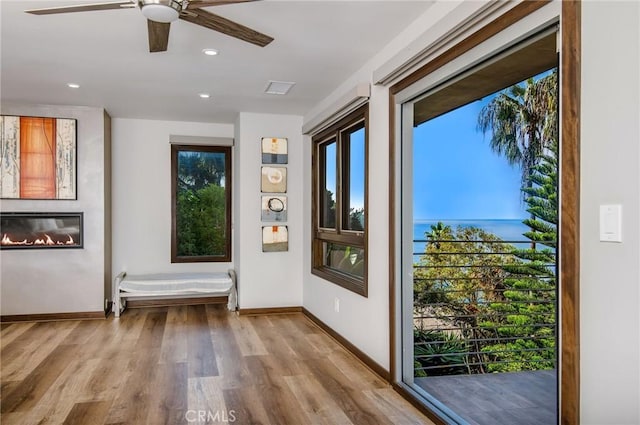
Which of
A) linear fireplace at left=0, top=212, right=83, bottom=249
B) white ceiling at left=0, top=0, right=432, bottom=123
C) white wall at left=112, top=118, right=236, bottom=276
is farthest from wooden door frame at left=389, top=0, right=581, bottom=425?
linear fireplace at left=0, top=212, right=83, bottom=249

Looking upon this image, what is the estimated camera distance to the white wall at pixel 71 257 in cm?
525

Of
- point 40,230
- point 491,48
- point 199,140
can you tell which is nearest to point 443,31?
point 491,48

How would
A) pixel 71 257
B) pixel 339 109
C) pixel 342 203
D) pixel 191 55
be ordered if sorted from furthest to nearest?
pixel 71 257
pixel 342 203
pixel 339 109
pixel 191 55

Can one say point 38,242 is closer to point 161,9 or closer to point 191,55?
point 191,55

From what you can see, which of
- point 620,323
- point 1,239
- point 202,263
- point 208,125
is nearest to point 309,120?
point 208,125

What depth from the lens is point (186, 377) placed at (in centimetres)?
343

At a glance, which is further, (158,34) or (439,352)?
(439,352)

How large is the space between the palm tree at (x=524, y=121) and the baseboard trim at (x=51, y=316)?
4.66 meters

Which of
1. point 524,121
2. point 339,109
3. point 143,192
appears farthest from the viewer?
point 143,192

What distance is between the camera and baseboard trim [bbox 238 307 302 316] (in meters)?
5.58

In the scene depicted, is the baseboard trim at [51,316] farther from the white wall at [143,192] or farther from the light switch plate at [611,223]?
the light switch plate at [611,223]

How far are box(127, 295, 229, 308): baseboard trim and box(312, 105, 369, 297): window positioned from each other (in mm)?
1742

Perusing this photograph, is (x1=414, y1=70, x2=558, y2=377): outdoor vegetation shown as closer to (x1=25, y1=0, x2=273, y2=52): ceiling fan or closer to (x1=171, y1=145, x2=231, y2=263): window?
(x1=25, y1=0, x2=273, y2=52): ceiling fan

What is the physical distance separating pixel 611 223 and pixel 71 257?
5428 mm
